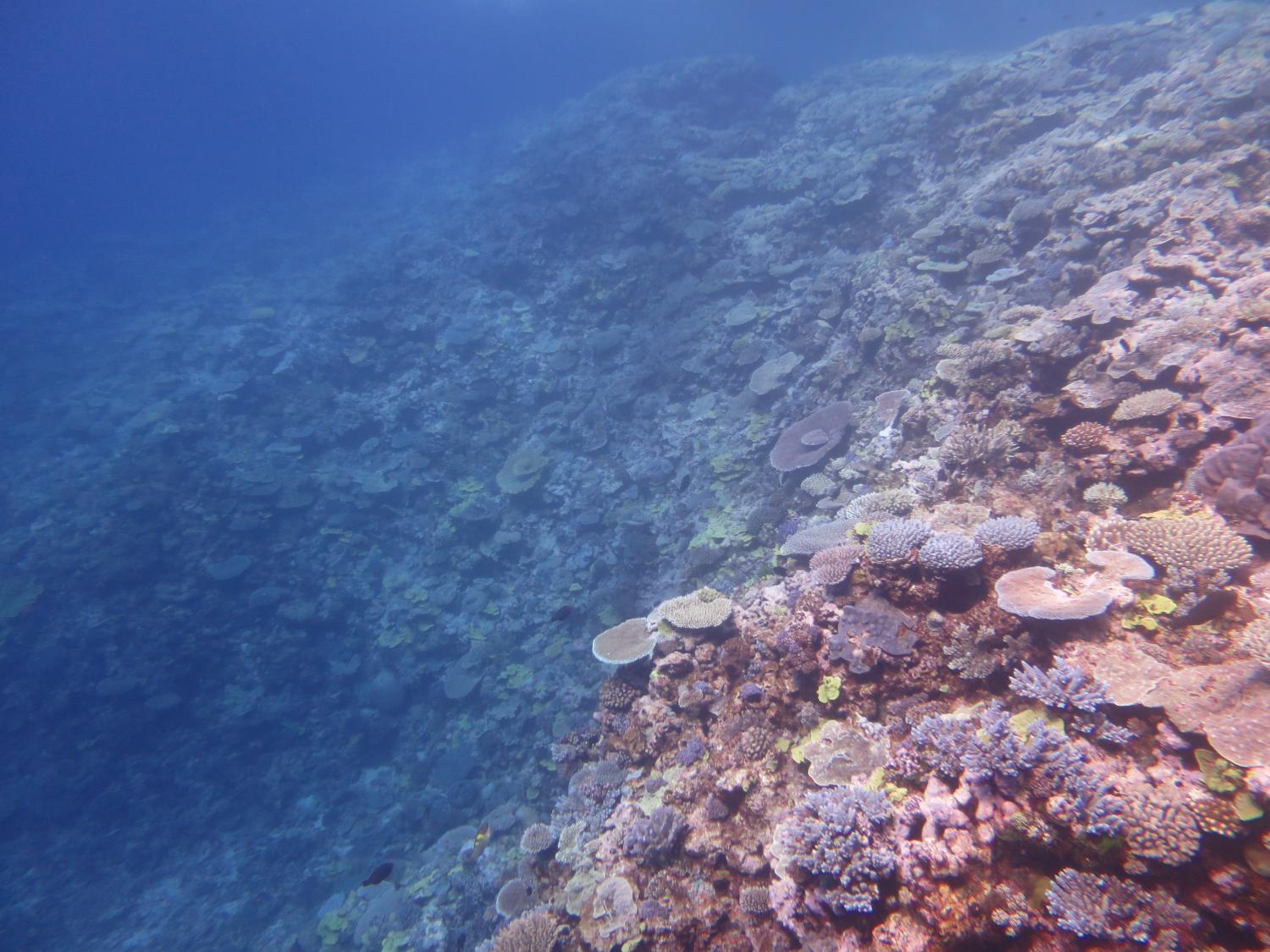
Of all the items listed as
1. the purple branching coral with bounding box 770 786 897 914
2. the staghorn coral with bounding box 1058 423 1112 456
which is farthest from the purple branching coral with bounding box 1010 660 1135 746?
the staghorn coral with bounding box 1058 423 1112 456

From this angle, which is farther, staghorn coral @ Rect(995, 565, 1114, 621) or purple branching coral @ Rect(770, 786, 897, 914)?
staghorn coral @ Rect(995, 565, 1114, 621)

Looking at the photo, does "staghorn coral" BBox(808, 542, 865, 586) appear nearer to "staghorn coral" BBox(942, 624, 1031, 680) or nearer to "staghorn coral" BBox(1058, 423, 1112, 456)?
"staghorn coral" BBox(942, 624, 1031, 680)

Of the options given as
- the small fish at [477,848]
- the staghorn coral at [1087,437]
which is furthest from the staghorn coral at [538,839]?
the staghorn coral at [1087,437]

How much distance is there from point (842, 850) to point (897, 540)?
2.34 meters

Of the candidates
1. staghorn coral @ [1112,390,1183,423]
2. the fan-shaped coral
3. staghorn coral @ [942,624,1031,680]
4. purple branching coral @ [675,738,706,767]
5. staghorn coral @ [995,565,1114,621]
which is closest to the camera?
staghorn coral @ [995,565,1114,621]

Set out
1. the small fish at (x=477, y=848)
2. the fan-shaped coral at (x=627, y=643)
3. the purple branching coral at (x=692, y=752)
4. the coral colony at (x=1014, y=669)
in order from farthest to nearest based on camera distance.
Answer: the small fish at (x=477, y=848), the fan-shaped coral at (x=627, y=643), the purple branching coral at (x=692, y=752), the coral colony at (x=1014, y=669)

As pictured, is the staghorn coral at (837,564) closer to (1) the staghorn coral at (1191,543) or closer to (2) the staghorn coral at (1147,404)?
(1) the staghorn coral at (1191,543)

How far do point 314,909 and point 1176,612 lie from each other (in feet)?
46.8

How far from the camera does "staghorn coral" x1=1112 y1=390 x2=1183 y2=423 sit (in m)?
4.81

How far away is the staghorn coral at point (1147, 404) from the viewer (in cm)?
481

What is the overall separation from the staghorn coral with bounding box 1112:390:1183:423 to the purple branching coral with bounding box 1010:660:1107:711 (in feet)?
10.2

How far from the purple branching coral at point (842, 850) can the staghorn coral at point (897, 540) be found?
71.0 inches

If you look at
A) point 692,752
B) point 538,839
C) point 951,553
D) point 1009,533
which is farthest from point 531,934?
point 1009,533

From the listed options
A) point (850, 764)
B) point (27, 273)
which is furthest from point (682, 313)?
point (27, 273)
